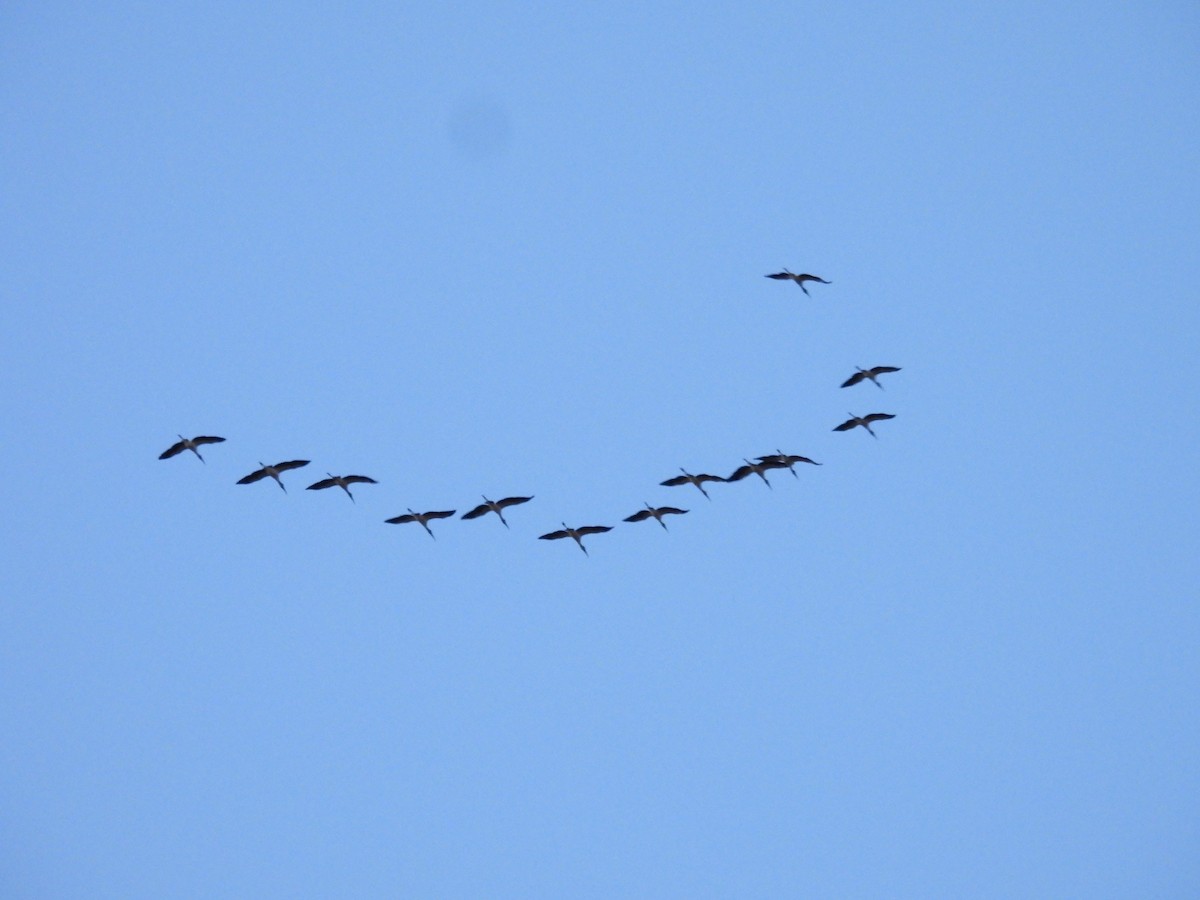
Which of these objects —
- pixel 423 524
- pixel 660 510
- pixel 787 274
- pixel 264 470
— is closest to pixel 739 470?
pixel 660 510

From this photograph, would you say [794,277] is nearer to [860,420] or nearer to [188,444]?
[860,420]

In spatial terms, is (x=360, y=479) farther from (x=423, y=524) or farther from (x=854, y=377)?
(x=854, y=377)

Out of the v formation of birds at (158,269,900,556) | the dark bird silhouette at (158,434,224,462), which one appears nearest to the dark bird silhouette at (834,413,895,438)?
the v formation of birds at (158,269,900,556)

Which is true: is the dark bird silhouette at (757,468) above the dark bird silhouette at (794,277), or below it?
below

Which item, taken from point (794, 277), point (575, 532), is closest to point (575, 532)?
point (575, 532)

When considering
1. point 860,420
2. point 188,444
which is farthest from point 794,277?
point 188,444

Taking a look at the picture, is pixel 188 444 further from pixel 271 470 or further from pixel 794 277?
pixel 794 277

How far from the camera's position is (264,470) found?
258 feet

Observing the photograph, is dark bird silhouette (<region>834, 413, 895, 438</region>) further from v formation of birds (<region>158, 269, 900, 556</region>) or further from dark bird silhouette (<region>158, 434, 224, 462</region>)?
dark bird silhouette (<region>158, 434, 224, 462</region>)

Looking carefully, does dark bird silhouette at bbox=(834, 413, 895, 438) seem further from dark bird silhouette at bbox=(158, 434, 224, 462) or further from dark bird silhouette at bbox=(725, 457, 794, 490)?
dark bird silhouette at bbox=(158, 434, 224, 462)

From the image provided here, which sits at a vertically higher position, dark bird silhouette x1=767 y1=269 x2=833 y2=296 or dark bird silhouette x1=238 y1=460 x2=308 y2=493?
dark bird silhouette x1=767 y1=269 x2=833 y2=296

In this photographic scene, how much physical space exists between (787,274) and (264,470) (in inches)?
1140

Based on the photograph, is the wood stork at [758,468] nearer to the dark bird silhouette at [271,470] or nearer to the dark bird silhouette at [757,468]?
the dark bird silhouette at [757,468]

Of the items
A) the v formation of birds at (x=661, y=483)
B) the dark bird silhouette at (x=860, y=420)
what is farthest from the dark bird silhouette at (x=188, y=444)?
the dark bird silhouette at (x=860, y=420)
